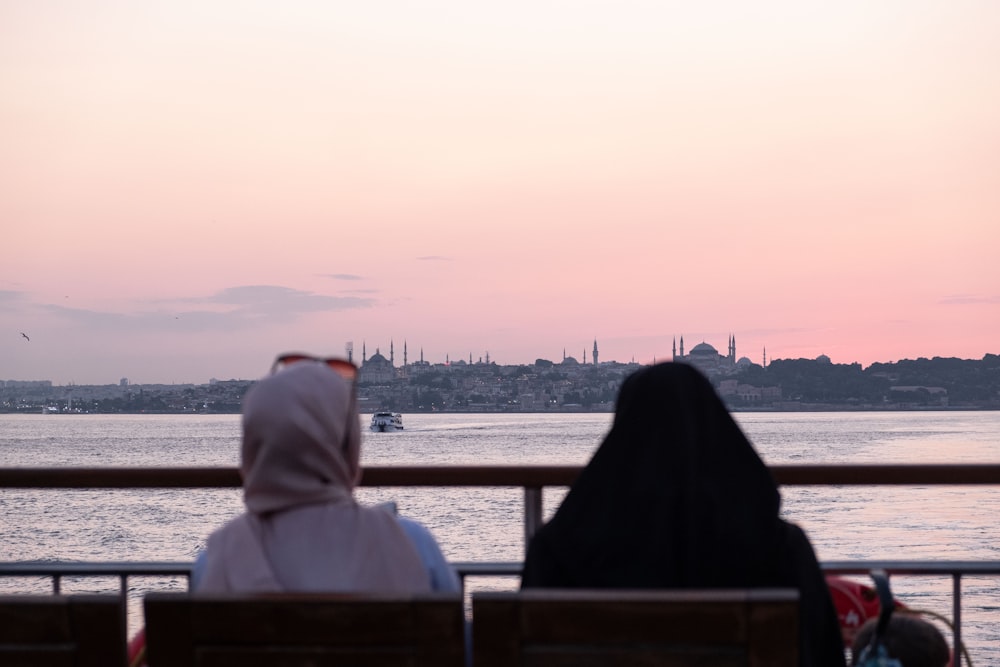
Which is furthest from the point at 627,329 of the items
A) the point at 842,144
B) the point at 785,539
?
the point at 785,539

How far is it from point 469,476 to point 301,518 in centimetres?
102

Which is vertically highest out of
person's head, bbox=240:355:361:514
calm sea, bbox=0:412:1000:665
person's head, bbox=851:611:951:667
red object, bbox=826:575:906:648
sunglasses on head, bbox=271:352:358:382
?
sunglasses on head, bbox=271:352:358:382

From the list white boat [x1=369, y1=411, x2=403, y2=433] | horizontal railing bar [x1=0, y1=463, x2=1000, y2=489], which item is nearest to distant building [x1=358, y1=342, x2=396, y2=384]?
white boat [x1=369, y1=411, x2=403, y2=433]

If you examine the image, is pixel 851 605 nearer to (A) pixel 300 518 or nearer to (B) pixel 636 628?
(A) pixel 300 518

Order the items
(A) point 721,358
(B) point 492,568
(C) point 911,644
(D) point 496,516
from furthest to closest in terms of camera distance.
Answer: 1. (A) point 721,358
2. (D) point 496,516
3. (B) point 492,568
4. (C) point 911,644

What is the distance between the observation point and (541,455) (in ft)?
184

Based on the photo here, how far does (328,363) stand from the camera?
2.14 m

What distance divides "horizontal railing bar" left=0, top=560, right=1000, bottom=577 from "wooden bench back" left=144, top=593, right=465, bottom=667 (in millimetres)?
1165

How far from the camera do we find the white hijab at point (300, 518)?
1.89 meters

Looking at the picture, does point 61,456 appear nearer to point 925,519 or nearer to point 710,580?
point 925,519

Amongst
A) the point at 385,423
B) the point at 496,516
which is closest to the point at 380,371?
the point at 385,423

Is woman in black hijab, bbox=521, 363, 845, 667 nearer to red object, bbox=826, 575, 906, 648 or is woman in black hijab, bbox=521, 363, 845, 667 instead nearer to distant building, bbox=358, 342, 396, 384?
red object, bbox=826, 575, 906, 648

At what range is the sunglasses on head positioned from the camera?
2133mm

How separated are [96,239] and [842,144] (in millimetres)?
39978
